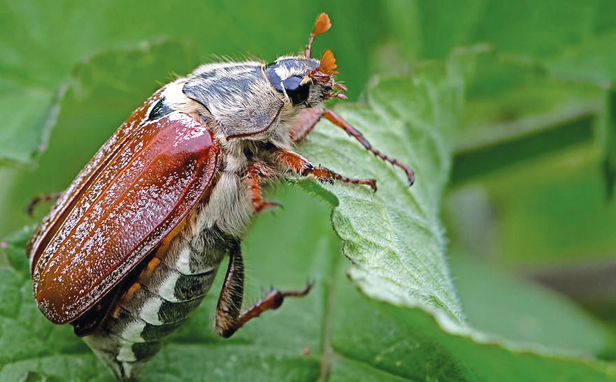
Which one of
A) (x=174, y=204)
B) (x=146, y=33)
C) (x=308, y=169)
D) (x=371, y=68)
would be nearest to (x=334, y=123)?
(x=308, y=169)

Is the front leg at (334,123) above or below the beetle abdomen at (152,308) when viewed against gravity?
above

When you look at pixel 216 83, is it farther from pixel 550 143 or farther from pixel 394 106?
pixel 550 143

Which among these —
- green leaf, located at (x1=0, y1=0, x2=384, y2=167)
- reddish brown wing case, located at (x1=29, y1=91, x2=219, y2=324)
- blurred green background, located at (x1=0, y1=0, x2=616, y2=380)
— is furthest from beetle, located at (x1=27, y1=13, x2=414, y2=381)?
green leaf, located at (x1=0, y1=0, x2=384, y2=167)

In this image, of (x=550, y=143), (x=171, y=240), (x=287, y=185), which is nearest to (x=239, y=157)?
(x=287, y=185)

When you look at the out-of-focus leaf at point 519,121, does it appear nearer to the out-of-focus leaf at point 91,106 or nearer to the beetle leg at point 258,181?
the beetle leg at point 258,181

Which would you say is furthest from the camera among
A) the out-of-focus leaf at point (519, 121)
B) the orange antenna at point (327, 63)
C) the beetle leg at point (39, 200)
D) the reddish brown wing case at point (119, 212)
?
the out-of-focus leaf at point (519, 121)

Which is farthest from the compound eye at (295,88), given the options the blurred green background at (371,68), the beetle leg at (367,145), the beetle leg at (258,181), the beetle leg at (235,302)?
the beetle leg at (235,302)

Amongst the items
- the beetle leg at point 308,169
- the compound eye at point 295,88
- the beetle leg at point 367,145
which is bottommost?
the beetle leg at point 308,169

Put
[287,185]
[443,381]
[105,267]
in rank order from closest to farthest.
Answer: [443,381], [105,267], [287,185]
